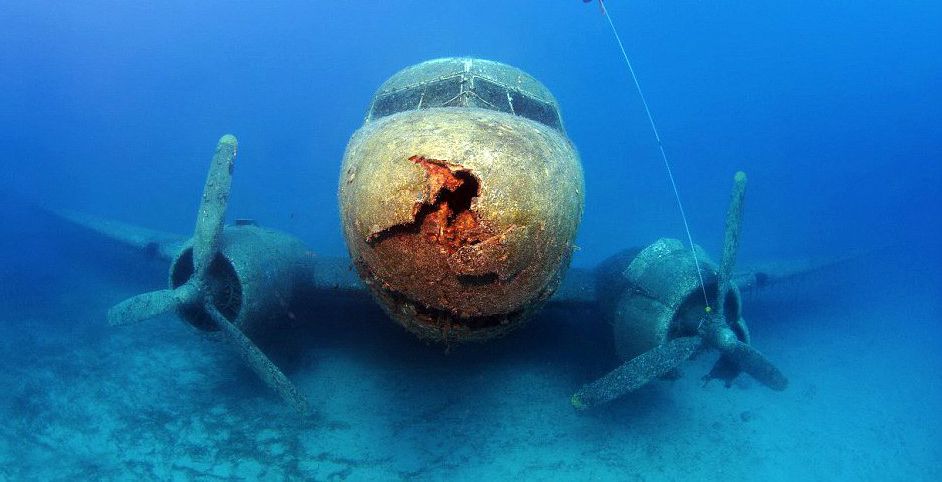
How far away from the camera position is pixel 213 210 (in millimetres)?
6609

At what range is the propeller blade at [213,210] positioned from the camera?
6.55 m

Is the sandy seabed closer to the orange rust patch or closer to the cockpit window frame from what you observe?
the cockpit window frame

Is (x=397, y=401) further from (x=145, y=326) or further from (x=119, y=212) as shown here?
(x=119, y=212)

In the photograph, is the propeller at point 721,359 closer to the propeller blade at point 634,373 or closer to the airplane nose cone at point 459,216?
the propeller blade at point 634,373

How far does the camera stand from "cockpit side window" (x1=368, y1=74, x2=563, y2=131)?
Answer: 5047 mm

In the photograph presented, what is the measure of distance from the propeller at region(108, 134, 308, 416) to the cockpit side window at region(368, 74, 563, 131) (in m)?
2.47

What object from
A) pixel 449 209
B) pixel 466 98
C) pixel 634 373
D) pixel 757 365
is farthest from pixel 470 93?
pixel 757 365

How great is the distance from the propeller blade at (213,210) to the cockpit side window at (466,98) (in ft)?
7.59

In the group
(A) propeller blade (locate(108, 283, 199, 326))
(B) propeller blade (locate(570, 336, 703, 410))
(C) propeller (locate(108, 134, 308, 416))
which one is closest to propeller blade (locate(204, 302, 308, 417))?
(C) propeller (locate(108, 134, 308, 416))

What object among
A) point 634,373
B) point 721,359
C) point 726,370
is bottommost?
point 726,370

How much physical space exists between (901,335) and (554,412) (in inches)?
554

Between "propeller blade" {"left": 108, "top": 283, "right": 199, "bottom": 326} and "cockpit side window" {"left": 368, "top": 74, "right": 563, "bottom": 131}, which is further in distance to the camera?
"propeller blade" {"left": 108, "top": 283, "right": 199, "bottom": 326}

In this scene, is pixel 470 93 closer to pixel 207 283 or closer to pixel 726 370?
pixel 207 283

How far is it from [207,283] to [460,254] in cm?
559
